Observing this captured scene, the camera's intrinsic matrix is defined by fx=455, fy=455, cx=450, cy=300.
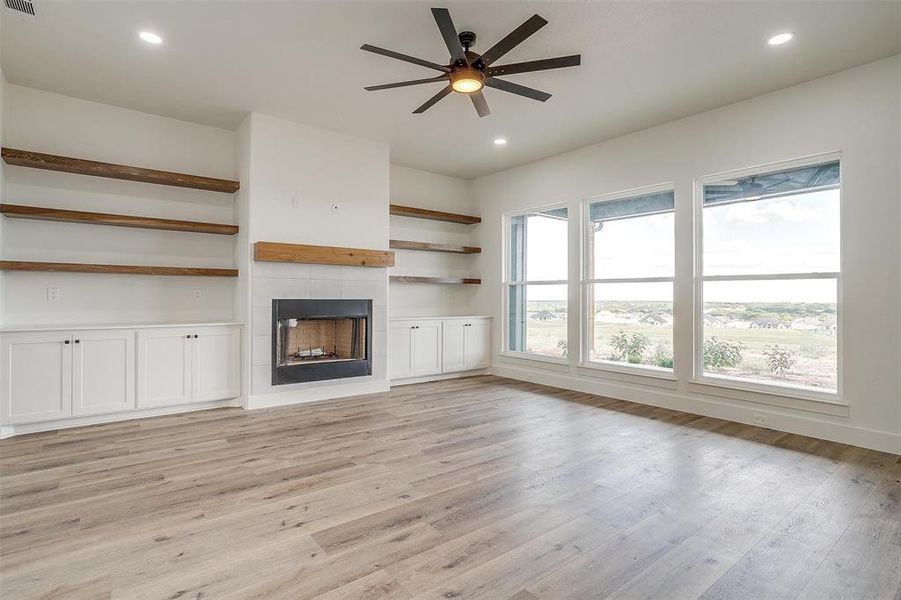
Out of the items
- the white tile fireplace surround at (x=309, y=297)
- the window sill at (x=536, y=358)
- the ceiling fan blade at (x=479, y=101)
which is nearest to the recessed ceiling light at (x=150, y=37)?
the white tile fireplace surround at (x=309, y=297)

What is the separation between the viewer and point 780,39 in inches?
128

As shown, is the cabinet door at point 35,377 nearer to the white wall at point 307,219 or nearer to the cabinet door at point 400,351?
the white wall at point 307,219

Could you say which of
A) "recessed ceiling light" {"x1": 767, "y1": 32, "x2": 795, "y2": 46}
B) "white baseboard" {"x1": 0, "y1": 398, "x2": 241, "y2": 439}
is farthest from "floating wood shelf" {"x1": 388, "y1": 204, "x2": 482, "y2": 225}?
"recessed ceiling light" {"x1": 767, "y1": 32, "x2": 795, "y2": 46}

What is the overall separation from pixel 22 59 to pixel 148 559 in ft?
13.2

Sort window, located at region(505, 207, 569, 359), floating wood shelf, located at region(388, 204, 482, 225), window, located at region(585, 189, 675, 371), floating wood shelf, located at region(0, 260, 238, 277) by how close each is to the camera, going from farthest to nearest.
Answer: floating wood shelf, located at region(388, 204, 482, 225), window, located at region(505, 207, 569, 359), window, located at region(585, 189, 675, 371), floating wood shelf, located at region(0, 260, 238, 277)

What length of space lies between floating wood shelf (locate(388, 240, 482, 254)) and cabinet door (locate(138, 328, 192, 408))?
266 cm

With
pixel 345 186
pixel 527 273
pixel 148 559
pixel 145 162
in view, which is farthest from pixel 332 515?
pixel 527 273

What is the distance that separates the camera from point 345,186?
5301mm

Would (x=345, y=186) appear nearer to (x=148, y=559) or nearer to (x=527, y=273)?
(x=527, y=273)

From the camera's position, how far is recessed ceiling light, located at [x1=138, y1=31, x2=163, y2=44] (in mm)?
3264

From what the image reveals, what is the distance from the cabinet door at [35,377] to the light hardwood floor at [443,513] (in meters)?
0.25

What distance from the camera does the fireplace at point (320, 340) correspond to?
4.81 meters

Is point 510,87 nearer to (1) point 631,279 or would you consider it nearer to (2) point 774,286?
(1) point 631,279

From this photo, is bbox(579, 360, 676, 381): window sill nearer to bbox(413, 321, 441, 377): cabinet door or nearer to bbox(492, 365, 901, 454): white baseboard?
bbox(492, 365, 901, 454): white baseboard
